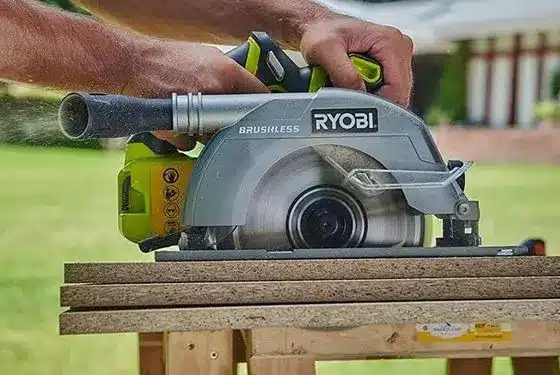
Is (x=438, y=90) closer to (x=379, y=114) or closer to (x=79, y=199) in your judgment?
(x=379, y=114)

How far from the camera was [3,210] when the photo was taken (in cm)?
220

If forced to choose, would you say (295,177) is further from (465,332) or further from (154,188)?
(465,332)

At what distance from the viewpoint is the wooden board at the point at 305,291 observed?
1645mm

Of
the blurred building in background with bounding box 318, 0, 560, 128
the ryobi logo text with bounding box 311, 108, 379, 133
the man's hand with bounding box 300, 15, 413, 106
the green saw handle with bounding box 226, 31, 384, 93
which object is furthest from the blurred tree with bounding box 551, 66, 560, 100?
the ryobi logo text with bounding box 311, 108, 379, 133

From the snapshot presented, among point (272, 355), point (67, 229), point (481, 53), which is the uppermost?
point (481, 53)

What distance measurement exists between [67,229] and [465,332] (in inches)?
36.9

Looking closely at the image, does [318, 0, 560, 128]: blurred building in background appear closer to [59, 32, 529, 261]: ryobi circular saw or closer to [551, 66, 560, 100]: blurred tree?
[551, 66, 560, 100]: blurred tree

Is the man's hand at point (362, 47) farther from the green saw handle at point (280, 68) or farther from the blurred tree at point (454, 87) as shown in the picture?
the blurred tree at point (454, 87)

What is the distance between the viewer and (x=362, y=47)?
6.72 feet

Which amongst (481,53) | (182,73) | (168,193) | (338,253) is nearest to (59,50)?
(182,73)

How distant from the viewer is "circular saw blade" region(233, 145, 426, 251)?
6.09 feet

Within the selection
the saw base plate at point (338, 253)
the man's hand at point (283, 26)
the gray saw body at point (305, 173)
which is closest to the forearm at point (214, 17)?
the man's hand at point (283, 26)

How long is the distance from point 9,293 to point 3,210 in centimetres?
20

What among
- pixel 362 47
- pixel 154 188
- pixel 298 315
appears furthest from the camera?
pixel 362 47
